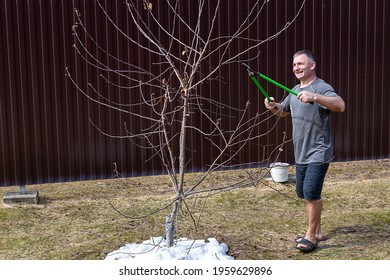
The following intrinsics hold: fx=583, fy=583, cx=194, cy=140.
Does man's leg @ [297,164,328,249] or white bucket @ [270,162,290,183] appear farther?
white bucket @ [270,162,290,183]

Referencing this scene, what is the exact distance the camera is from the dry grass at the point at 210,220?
5223 mm

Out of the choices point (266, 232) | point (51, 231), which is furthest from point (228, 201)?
point (51, 231)

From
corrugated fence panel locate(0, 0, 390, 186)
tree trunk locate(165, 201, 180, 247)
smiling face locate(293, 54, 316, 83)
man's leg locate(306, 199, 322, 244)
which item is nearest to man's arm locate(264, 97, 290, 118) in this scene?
smiling face locate(293, 54, 316, 83)

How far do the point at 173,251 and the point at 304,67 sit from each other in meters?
1.92

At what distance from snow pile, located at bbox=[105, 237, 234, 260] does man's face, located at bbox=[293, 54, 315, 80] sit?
1645 mm

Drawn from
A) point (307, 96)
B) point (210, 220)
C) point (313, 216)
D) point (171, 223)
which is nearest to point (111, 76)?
point (210, 220)

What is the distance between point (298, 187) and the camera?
5.30 metres

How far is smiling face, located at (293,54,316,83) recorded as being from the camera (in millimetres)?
5012

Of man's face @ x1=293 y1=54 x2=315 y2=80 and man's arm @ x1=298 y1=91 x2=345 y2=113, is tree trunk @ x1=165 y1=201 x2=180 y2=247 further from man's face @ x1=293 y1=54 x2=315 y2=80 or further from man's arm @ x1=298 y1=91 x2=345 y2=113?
man's face @ x1=293 y1=54 x2=315 y2=80

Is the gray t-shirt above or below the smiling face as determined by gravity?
below

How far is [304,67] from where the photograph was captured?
502 centimetres

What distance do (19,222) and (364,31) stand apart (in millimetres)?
5035

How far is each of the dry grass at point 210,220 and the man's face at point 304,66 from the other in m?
1.45

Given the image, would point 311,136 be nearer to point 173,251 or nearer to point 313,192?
point 313,192
